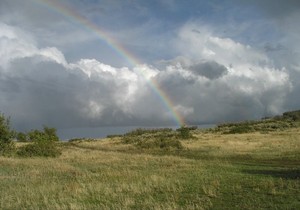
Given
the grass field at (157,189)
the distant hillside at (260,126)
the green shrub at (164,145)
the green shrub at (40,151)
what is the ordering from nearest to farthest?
the grass field at (157,189), the green shrub at (40,151), the green shrub at (164,145), the distant hillside at (260,126)

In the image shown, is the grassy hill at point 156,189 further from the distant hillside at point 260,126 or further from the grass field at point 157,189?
the distant hillside at point 260,126

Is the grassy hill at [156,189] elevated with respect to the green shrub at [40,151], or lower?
lower

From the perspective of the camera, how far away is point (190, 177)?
23500 millimetres

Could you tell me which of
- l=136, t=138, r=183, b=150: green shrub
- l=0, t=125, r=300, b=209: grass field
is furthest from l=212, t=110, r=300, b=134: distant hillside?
l=0, t=125, r=300, b=209: grass field

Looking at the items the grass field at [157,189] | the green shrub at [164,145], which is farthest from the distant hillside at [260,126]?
the grass field at [157,189]

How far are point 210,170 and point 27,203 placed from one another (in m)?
13.8

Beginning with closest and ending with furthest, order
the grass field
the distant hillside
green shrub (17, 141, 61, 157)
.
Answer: the grass field
green shrub (17, 141, 61, 157)
the distant hillside

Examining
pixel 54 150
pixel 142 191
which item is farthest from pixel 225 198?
pixel 54 150

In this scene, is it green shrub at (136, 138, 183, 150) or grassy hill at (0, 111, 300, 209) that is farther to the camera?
green shrub at (136, 138, 183, 150)

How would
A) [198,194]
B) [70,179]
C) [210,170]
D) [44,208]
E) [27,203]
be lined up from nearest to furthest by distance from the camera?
Result: [44,208] → [27,203] → [198,194] → [70,179] → [210,170]

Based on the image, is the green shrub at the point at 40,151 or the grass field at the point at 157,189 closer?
the grass field at the point at 157,189

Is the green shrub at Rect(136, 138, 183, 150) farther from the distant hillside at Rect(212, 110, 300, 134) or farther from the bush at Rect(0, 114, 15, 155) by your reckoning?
the distant hillside at Rect(212, 110, 300, 134)

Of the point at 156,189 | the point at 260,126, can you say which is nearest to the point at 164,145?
the point at 156,189

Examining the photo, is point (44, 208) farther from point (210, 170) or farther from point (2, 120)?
point (2, 120)
